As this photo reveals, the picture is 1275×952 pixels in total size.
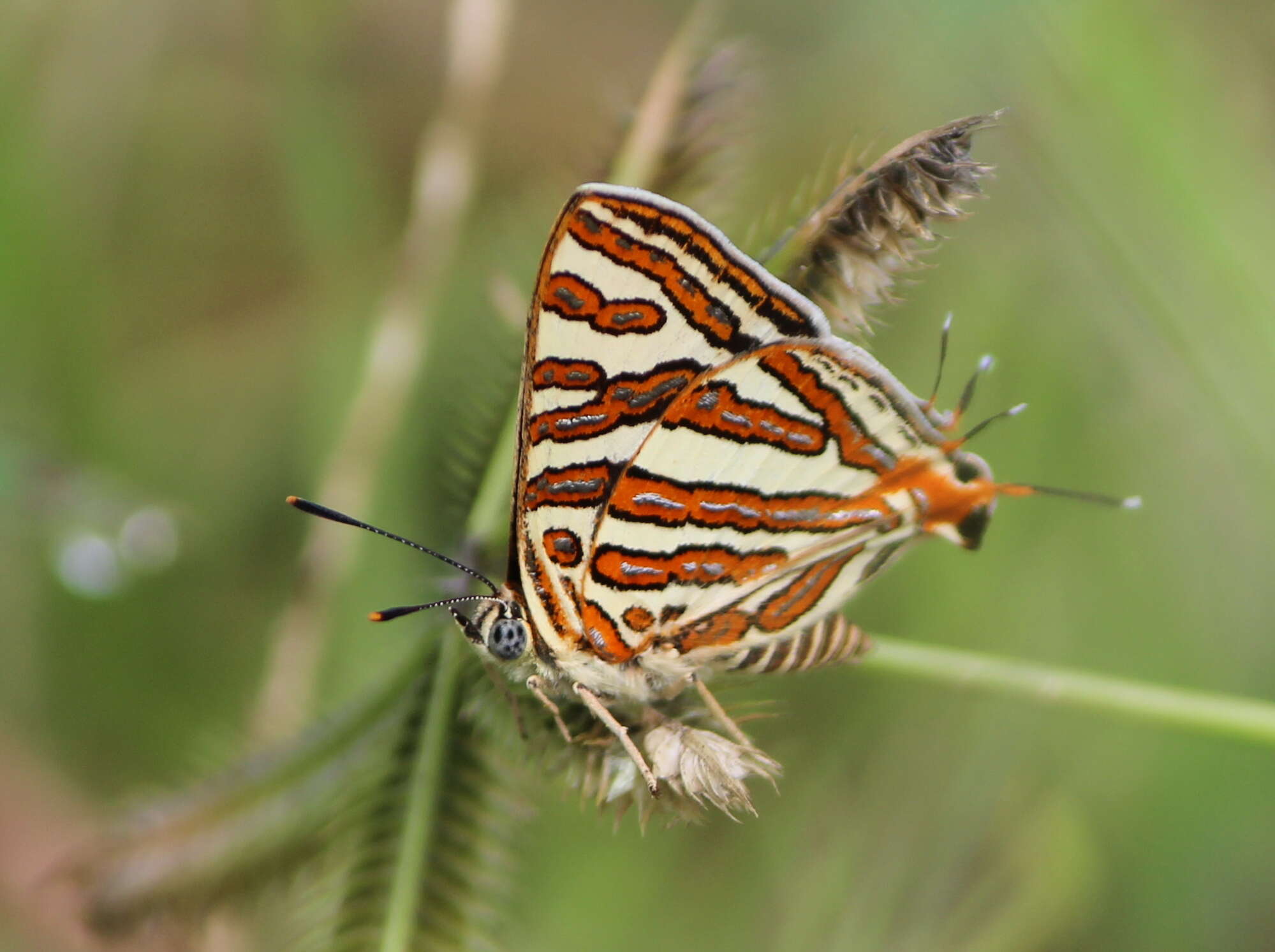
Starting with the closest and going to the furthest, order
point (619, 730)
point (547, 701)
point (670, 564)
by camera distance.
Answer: point (619, 730), point (547, 701), point (670, 564)

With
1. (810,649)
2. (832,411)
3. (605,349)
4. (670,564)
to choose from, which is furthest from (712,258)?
(810,649)

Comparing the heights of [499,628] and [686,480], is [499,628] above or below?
below

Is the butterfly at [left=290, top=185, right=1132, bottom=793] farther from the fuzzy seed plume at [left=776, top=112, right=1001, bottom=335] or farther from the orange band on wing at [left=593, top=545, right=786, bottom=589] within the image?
the fuzzy seed plume at [left=776, top=112, right=1001, bottom=335]

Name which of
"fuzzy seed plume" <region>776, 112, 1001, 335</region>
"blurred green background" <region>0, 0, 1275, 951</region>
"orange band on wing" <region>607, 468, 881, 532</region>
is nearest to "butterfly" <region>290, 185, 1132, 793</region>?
"orange band on wing" <region>607, 468, 881, 532</region>

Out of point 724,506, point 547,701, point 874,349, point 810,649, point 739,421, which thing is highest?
point 874,349

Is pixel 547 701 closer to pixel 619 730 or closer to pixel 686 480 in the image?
pixel 619 730

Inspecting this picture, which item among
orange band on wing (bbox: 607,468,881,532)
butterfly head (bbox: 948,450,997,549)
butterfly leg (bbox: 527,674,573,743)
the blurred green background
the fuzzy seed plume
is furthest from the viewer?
the blurred green background

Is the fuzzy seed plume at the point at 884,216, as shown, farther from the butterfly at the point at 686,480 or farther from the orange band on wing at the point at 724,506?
the orange band on wing at the point at 724,506
